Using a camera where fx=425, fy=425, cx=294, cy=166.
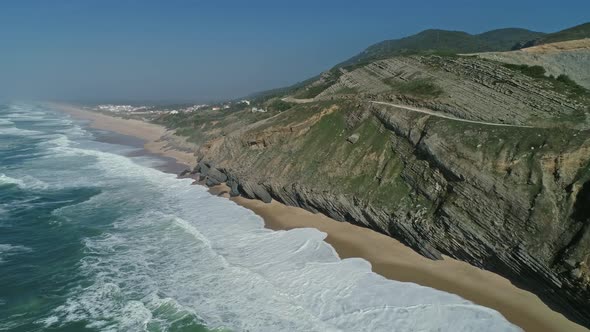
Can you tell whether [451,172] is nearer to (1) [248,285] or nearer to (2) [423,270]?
(2) [423,270]

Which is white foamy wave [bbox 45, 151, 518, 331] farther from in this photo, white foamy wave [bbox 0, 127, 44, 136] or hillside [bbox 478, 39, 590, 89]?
white foamy wave [bbox 0, 127, 44, 136]

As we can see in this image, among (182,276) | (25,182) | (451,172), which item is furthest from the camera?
(25,182)

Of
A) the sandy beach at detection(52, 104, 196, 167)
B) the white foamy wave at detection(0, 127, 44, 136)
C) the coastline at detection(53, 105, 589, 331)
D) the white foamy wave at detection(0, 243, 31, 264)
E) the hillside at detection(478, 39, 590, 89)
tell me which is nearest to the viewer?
the coastline at detection(53, 105, 589, 331)

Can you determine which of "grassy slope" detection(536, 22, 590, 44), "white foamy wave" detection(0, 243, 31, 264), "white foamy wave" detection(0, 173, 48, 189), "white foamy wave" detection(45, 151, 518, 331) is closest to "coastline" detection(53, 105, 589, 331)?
"white foamy wave" detection(45, 151, 518, 331)

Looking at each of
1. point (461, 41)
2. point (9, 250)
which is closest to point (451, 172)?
point (9, 250)

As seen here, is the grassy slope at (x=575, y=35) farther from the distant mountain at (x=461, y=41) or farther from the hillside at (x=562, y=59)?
the distant mountain at (x=461, y=41)

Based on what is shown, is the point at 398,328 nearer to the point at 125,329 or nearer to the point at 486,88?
the point at 125,329

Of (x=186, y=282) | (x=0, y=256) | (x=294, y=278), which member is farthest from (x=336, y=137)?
(x=0, y=256)
